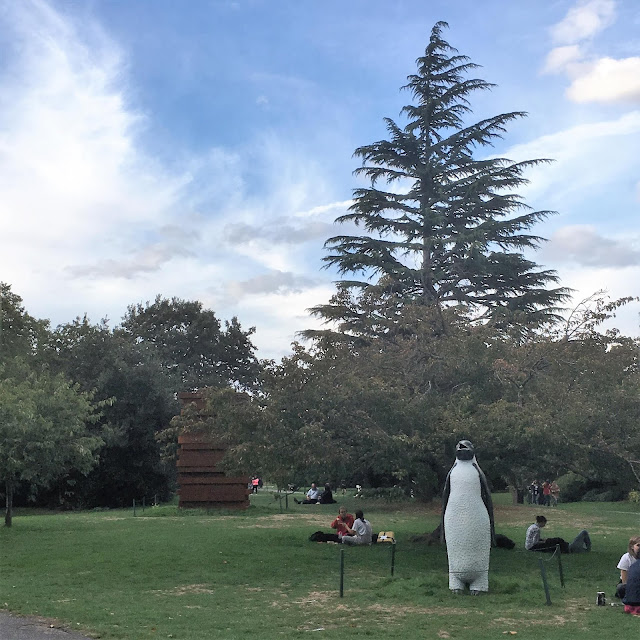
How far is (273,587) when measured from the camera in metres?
14.2

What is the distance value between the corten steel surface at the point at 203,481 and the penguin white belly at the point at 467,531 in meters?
17.1

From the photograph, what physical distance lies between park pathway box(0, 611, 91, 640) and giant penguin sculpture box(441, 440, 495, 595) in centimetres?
633

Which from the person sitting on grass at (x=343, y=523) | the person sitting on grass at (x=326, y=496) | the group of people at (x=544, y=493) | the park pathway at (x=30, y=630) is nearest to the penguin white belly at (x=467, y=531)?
the person sitting on grass at (x=343, y=523)

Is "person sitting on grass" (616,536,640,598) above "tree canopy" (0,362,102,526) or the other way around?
the other way around

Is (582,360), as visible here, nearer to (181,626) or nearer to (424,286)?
(181,626)

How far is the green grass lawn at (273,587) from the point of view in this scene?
36.6 feet

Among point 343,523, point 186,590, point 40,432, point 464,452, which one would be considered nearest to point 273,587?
point 186,590

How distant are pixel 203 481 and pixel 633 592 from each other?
67.1 feet

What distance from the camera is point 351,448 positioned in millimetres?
17109

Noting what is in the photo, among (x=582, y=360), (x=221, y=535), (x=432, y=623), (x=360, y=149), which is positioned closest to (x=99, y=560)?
(x=221, y=535)

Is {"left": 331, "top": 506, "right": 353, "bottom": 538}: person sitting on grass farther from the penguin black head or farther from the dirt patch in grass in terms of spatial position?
the dirt patch in grass

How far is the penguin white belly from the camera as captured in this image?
45.5 ft

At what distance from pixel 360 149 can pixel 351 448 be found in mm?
27139

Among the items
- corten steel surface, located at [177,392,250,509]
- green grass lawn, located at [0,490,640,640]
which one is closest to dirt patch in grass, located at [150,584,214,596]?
green grass lawn, located at [0,490,640,640]
